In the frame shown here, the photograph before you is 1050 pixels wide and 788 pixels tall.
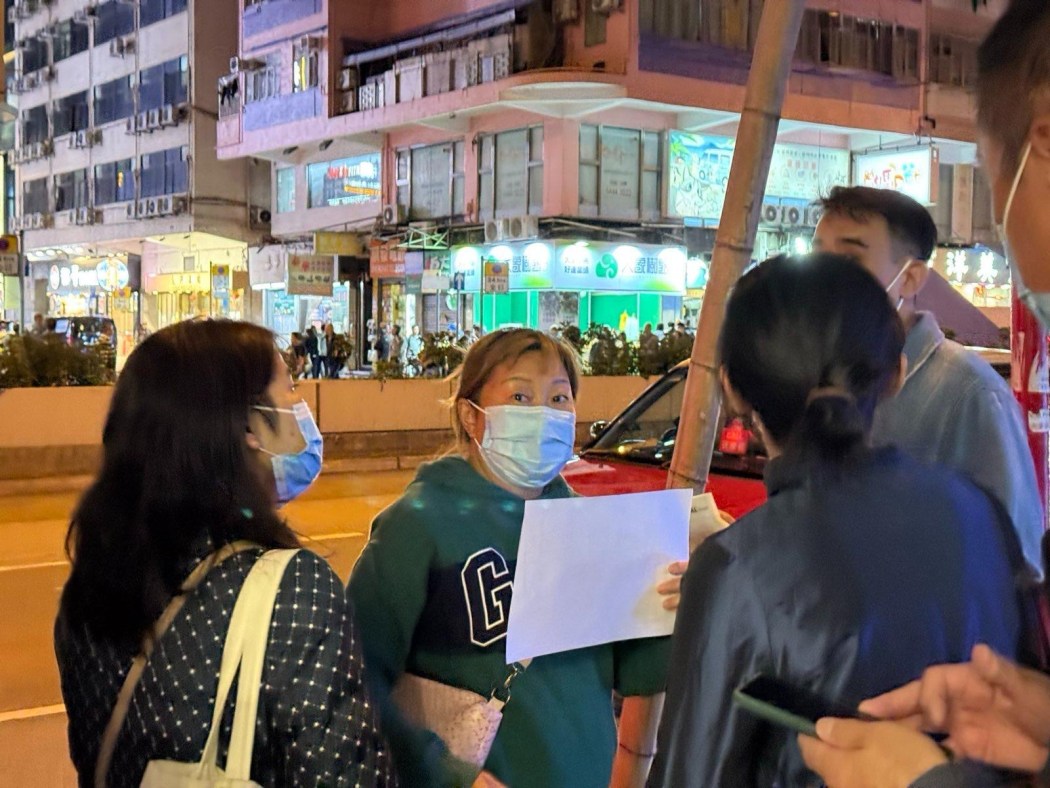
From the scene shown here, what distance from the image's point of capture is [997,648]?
1538 mm

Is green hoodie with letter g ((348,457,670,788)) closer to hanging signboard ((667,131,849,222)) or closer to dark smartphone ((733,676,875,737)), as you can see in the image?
dark smartphone ((733,676,875,737))

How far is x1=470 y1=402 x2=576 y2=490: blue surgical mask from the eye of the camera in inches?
105

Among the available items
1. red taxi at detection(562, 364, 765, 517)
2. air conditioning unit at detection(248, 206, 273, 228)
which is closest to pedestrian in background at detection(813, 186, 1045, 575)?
red taxi at detection(562, 364, 765, 517)

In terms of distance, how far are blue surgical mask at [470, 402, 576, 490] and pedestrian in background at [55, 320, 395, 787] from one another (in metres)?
0.69

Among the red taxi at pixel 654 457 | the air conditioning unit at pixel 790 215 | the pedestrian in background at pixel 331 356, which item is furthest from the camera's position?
the air conditioning unit at pixel 790 215

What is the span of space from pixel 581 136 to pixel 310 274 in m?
Result: 9.84

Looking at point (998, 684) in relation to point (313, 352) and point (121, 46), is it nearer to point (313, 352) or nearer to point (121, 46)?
point (313, 352)

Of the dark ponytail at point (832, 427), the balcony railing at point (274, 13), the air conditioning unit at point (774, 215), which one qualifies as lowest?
the dark ponytail at point (832, 427)

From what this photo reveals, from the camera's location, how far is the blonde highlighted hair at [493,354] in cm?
271

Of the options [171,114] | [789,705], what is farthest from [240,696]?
[171,114]

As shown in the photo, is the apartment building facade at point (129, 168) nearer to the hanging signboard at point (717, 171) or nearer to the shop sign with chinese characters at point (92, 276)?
the shop sign with chinese characters at point (92, 276)

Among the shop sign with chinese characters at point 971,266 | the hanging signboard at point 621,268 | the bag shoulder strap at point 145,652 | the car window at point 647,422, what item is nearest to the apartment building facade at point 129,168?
the hanging signboard at point 621,268

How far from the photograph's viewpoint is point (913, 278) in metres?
2.72

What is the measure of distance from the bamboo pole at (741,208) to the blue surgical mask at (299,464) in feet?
2.95
